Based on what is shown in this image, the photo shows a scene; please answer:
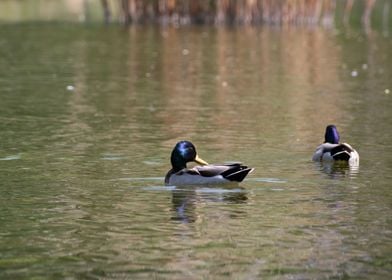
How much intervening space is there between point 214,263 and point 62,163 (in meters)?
5.16

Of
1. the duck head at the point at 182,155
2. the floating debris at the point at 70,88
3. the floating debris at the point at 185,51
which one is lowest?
the floating debris at the point at 185,51

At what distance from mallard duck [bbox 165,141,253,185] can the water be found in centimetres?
12

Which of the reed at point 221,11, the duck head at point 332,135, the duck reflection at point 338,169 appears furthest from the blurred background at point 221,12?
the duck reflection at point 338,169

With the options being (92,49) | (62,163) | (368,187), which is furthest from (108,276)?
(92,49)

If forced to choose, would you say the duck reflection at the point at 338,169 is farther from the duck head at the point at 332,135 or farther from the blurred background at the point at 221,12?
the blurred background at the point at 221,12

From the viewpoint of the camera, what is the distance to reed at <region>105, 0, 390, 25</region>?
42031 mm

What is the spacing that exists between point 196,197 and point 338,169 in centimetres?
238

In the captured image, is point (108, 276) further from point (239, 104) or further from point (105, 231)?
point (239, 104)

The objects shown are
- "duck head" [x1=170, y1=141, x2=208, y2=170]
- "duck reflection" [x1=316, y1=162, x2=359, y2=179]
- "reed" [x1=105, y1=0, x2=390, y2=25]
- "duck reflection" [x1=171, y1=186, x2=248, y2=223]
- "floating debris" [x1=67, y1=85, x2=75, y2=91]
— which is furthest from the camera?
"reed" [x1=105, y1=0, x2=390, y2=25]

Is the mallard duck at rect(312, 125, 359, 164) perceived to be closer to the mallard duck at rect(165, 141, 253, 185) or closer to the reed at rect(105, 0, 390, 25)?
the mallard duck at rect(165, 141, 253, 185)

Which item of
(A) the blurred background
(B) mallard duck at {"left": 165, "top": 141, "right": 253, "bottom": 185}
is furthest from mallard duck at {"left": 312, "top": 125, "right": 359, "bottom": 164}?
(A) the blurred background

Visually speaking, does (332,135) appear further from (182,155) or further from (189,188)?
(189,188)

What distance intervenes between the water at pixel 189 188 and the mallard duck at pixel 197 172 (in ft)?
0.39

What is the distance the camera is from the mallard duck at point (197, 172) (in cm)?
1227
